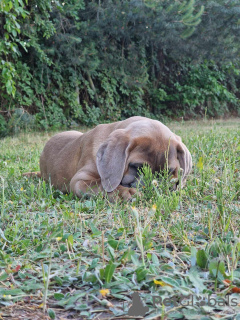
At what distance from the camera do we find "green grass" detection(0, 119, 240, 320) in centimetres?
157

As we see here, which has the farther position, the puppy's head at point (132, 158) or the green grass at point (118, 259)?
the puppy's head at point (132, 158)

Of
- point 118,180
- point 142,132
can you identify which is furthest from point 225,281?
point 142,132

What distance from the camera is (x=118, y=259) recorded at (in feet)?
6.50

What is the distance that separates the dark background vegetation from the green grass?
5.96 m

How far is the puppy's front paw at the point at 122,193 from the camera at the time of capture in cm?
329

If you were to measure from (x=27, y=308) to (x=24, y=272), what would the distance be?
33 centimetres

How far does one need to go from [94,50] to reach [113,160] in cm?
797

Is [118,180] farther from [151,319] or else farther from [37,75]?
[37,75]

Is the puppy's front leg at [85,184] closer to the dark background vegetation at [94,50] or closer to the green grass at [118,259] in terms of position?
the green grass at [118,259]

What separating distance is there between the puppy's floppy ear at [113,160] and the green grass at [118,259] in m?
0.24

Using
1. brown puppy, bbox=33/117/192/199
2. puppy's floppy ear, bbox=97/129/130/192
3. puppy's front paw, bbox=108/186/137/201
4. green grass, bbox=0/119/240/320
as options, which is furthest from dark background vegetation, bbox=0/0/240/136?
green grass, bbox=0/119/240/320

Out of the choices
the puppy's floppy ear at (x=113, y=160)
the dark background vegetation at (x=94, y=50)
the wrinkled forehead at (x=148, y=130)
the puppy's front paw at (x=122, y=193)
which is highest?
the dark background vegetation at (x=94, y=50)

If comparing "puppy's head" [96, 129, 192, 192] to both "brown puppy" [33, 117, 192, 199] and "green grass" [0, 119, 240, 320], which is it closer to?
"brown puppy" [33, 117, 192, 199]

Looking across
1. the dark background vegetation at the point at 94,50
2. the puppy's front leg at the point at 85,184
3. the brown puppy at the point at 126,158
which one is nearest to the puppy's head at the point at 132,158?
the brown puppy at the point at 126,158
